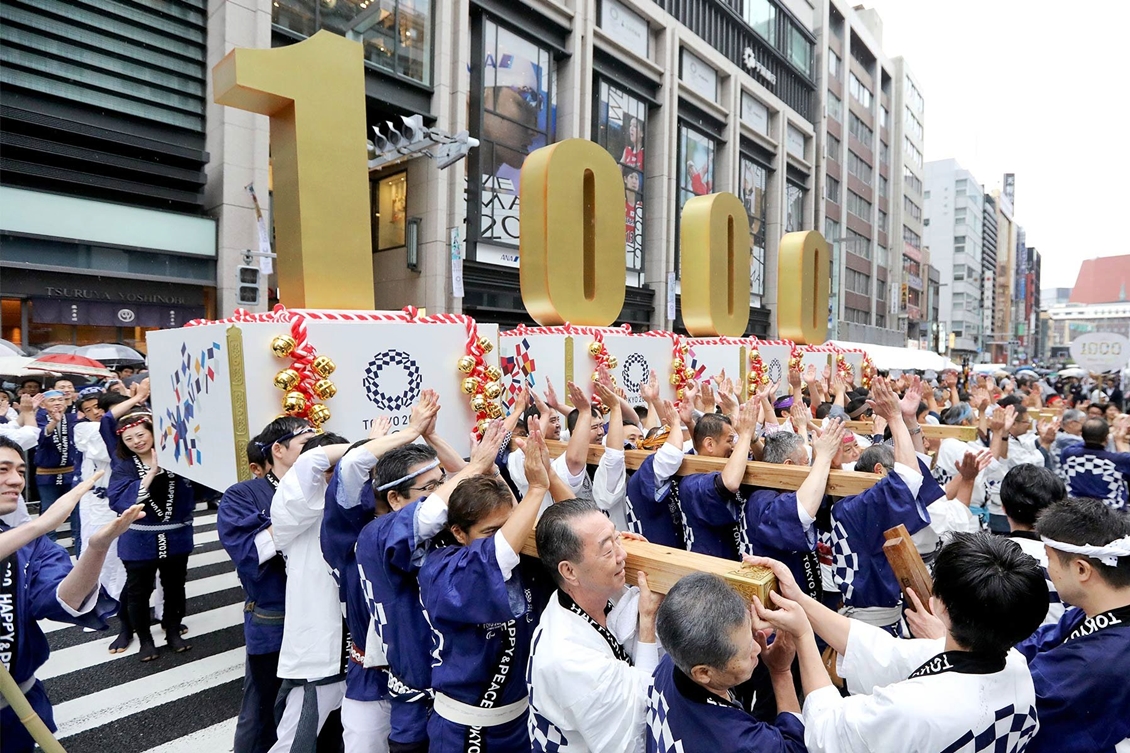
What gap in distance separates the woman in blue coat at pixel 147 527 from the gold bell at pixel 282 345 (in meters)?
1.42

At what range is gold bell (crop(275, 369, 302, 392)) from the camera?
420 cm

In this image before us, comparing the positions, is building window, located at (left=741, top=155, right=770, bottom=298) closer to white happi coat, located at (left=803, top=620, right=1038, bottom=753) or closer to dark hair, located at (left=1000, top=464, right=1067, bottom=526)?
dark hair, located at (left=1000, top=464, right=1067, bottom=526)

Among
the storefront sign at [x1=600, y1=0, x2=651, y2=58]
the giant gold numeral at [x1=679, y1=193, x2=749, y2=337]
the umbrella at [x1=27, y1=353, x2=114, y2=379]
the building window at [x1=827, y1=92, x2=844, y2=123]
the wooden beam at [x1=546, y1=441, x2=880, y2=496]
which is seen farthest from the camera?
the building window at [x1=827, y1=92, x2=844, y2=123]

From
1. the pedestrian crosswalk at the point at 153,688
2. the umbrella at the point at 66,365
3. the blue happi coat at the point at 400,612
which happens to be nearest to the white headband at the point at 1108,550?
the blue happi coat at the point at 400,612

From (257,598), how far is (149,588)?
7.57ft

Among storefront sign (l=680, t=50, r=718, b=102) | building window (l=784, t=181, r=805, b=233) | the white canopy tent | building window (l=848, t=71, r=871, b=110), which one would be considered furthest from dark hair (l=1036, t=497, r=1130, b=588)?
building window (l=848, t=71, r=871, b=110)

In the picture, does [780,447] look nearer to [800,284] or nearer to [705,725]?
[705,725]

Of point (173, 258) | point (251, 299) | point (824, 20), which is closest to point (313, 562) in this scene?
point (251, 299)

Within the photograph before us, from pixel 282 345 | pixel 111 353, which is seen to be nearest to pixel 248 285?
pixel 282 345

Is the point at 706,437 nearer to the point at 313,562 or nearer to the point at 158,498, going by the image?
the point at 313,562

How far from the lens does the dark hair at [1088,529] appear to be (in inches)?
80.4

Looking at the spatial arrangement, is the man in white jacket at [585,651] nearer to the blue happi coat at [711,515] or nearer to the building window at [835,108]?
the blue happi coat at [711,515]

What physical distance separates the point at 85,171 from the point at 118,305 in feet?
9.15

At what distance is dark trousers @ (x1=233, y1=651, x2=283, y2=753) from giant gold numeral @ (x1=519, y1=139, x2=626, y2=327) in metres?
5.53
